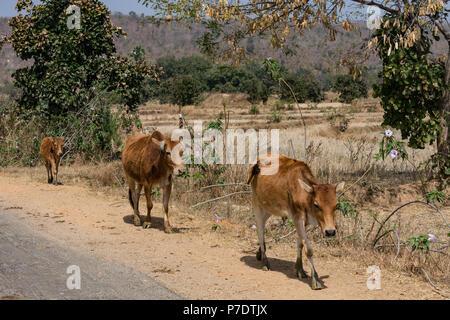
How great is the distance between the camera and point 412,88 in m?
11.9

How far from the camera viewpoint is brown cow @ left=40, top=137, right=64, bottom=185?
1252 centimetres

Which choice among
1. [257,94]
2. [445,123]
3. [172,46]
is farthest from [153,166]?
[172,46]

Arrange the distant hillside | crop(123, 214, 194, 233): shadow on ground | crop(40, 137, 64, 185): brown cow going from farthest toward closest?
the distant hillside, crop(40, 137, 64, 185): brown cow, crop(123, 214, 194, 233): shadow on ground

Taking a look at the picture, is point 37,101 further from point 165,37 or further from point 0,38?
point 165,37

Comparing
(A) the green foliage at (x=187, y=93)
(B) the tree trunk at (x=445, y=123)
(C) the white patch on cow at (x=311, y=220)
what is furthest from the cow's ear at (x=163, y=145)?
(A) the green foliage at (x=187, y=93)

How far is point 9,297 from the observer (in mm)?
5117

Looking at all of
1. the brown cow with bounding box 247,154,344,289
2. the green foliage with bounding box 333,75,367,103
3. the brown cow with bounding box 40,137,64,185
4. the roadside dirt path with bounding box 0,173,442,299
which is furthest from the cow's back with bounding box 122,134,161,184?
the green foliage with bounding box 333,75,367,103

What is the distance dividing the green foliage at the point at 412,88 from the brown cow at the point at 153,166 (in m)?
5.85

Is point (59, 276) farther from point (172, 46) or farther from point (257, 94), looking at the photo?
point (172, 46)

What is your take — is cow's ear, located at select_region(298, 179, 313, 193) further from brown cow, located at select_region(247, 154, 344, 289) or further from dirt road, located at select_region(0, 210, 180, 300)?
dirt road, located at select_region(0, 210, 180, 300)

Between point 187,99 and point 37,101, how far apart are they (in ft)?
100

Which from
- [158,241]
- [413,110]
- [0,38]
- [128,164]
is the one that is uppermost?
[0,38]

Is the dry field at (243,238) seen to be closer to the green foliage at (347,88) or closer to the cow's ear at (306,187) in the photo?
the cow's ear at (306,187)
